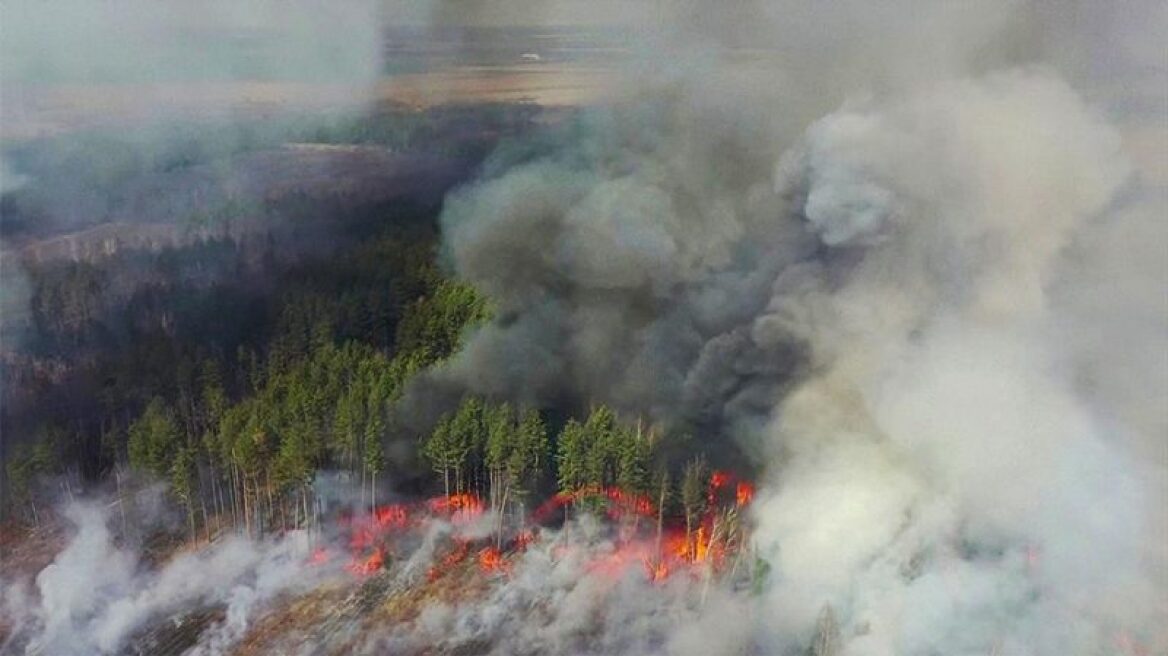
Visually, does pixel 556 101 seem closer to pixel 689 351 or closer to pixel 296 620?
pixel 689 351

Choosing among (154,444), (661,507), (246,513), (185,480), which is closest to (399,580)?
(246,513)

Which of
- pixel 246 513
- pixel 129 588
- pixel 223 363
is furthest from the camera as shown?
pixel 223 363

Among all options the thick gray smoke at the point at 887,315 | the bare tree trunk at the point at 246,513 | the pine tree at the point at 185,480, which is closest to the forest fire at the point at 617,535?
the thick gray smoke at the point at 887,315

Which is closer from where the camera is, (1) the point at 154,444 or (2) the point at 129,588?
(2) the point at 129,588

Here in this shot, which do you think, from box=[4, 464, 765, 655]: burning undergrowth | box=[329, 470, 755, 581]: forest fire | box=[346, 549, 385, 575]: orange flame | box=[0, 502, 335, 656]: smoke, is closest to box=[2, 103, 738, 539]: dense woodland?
box=[329, 470, 755, 581]: forest fire

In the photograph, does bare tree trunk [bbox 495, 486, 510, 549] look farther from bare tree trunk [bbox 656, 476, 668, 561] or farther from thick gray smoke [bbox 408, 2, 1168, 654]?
bare tree trunk [bbox 656, 476, 668, 561]

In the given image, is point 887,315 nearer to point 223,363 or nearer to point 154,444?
point 223,363
